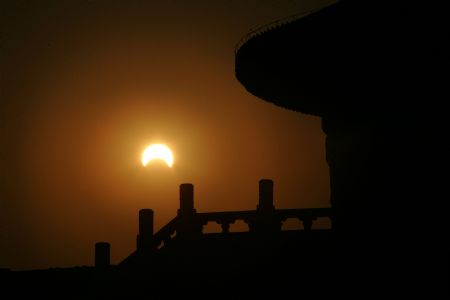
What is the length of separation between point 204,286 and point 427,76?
6.97 meters

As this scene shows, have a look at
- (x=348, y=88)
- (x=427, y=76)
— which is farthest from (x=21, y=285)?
(x=427, y=76)

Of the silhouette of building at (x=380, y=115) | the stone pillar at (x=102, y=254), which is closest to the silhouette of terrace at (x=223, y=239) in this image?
the silhouette of building at (x=380, y=115)

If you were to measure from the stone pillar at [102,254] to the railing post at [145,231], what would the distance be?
1.96m

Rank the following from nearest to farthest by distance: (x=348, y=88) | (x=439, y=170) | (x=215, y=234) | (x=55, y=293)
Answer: (x=439, y=170)
(x=348, y=88)
(x=215, y=234)
(x=55, y=293)

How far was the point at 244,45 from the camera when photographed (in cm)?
1809

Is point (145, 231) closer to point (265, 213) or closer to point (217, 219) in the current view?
point (217, 219)

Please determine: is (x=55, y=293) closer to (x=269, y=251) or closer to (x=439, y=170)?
(x=269, y=251)

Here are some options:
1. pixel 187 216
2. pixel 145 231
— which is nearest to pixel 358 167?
pixel 187 216

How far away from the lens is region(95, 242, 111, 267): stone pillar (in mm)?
22250

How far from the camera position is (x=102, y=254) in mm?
22234

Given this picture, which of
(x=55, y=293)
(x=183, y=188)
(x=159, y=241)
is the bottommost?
(x=55, y=293)

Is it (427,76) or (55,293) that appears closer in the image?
(427,76)

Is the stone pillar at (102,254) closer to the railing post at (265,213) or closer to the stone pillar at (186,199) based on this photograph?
the stone pillar at (186,199)

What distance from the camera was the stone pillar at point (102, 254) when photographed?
2225cm
